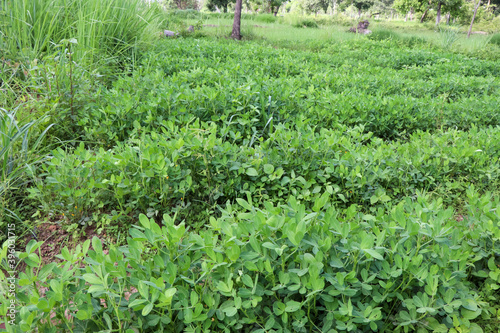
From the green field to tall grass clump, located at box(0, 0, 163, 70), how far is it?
9.1 inches

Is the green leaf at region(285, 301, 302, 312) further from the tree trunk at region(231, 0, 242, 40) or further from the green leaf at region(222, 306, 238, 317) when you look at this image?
the tree trunk at region(231, 0, 242, 40)

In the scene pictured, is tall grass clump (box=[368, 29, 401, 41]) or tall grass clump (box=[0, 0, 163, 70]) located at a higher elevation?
tall grass clump (box=[368, 29, 401, 41])

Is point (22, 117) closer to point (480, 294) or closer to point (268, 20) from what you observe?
point (480, 294)

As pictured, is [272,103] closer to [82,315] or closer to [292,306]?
[292,306]

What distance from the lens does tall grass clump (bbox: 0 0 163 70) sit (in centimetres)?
419

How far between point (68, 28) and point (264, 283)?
4.90m

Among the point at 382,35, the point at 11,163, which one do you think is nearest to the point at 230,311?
the point at 11,163

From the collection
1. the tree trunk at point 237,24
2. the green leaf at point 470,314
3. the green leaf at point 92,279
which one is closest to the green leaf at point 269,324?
the green leaf at point 92,279

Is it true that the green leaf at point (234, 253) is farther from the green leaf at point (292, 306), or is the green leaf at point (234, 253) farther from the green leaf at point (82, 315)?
the green leaf at point (82, 315)

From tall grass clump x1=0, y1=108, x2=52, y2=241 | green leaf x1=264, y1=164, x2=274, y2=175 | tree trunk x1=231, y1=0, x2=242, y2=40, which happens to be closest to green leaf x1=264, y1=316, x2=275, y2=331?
green leaf x1=264, y1=164, x2=274, y2=175

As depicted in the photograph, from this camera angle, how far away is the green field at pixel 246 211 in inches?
53.7

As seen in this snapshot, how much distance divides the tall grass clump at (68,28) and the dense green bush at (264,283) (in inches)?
136

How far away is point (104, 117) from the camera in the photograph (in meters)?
3.38

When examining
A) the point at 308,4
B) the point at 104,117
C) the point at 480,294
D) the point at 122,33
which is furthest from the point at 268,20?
the point at 308,4
